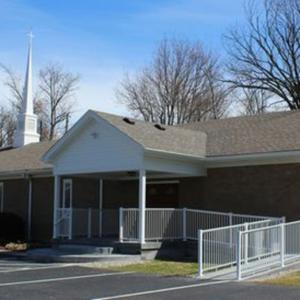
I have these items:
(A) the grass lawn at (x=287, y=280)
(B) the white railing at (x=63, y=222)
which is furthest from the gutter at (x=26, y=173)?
(A) the grass lawn at (x=287, y=280)

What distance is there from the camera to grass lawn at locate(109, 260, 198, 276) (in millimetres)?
17234

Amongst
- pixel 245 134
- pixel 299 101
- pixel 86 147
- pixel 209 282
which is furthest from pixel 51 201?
pixel 299 101

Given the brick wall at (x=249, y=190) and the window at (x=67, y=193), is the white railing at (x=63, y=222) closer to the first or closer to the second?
the window at (x=67, y=193)

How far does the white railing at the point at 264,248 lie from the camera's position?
16.3 metres

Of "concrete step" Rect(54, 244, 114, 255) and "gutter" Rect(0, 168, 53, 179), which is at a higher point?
"gutter" Rect(0, 168, 53, 179)

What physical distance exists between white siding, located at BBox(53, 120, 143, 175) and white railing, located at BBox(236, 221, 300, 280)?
5490 mm

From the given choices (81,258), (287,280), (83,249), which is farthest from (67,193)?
(287,280)

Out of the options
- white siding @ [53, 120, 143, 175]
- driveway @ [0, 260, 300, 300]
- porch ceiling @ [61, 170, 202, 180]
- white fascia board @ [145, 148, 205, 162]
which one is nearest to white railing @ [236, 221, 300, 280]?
driveway @ [0, 260, 300, 300]

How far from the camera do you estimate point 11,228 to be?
28.6 m

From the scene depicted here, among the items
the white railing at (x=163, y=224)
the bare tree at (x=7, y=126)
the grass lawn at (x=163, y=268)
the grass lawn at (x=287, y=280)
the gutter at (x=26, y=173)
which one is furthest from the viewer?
the bare tree at (x=7, y=126)

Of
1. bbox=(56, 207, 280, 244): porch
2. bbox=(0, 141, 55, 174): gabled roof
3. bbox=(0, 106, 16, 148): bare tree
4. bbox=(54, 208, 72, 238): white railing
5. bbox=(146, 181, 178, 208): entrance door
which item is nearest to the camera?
bbox=(56, 207, 280, 244): porch

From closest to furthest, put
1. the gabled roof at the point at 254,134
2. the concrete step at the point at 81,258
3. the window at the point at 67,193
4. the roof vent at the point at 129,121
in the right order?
the concrete step at the point at 81,258 → the gabled roof at the point at 254,134 → the roof vent at the point at 129,121 → the window at the point at 67,193

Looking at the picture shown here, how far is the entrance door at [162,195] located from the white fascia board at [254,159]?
227 centimetres

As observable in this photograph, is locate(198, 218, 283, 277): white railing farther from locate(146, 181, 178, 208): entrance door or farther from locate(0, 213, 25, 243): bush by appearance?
locate(0, 213, 25, 243): bush
